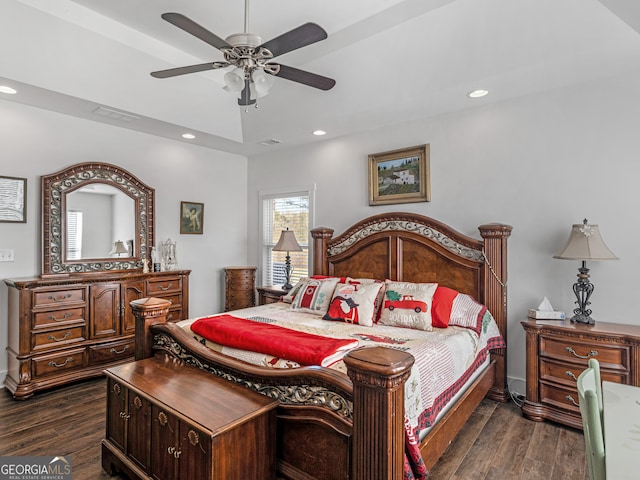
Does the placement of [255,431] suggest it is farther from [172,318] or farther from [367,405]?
[172,318]

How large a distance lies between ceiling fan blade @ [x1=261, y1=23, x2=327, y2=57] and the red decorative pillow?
7.16ft

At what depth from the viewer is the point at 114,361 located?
3.73 m

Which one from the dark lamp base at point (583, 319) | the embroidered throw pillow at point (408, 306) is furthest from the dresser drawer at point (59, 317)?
the dark lamp base at point (583, 319)

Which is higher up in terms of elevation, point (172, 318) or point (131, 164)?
point (131, 164)

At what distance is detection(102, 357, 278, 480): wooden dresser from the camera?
60.6 inches

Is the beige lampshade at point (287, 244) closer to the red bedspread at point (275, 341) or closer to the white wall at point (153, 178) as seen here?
the white wall at point (153, 178)

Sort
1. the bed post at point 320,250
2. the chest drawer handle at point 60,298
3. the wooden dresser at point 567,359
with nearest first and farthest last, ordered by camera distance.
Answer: the wooden dresser at point 567,359 < the chest drawer handle at point 60,298 < the bed post at point 320,250

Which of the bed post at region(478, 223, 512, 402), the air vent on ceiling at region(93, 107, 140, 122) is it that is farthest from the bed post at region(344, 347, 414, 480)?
the air vent on ceiling at region(93, 107, 140, 122)

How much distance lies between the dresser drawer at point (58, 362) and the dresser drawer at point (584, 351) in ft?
13.7

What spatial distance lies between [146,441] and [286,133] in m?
3.49

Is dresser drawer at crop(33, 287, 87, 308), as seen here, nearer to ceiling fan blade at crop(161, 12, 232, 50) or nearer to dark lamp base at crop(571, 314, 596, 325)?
ceiling fan blade at crop(161, 12, 232, 50)

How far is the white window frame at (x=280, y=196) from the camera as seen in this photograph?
470cm

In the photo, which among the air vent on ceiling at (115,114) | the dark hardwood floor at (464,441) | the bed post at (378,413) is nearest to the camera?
the bed post at (378,413)

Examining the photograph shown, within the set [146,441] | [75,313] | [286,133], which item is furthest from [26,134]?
[146,441]
